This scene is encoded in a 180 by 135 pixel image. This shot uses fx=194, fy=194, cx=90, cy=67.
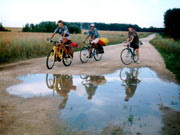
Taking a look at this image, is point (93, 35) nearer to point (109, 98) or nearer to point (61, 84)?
point (61, 84)

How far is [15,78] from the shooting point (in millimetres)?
7473

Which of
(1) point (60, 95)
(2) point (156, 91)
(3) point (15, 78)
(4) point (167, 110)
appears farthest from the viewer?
(3) point (15, 78)

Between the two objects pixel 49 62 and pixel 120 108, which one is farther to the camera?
pixel 49 62

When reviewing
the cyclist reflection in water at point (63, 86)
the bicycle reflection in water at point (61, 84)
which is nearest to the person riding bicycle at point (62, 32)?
the bicycle reflection in water at point (61, 84)

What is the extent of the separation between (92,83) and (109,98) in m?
1.63

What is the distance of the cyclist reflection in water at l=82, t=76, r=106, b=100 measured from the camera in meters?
5.75

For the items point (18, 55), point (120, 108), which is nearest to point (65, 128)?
point (120, 108)

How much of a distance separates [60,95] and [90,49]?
662cm

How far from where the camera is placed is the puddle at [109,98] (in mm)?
3615

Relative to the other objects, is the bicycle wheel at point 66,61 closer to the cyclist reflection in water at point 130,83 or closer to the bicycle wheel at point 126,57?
the bicycle wheel at point 126,57

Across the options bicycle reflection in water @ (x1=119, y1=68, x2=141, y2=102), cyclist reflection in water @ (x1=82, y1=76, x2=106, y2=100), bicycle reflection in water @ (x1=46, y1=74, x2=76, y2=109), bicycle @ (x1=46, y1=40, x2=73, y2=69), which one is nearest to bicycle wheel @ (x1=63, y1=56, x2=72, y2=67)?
bicycle @ (x1=46, y1=40, x2=73, y2=69)

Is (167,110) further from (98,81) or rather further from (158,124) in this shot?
(98,81)

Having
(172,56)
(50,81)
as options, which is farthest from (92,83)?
(172,56)

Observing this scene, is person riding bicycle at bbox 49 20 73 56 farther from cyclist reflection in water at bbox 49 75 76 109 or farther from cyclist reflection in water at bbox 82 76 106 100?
cyclist reflection in water at bbox 82 76 106 100
